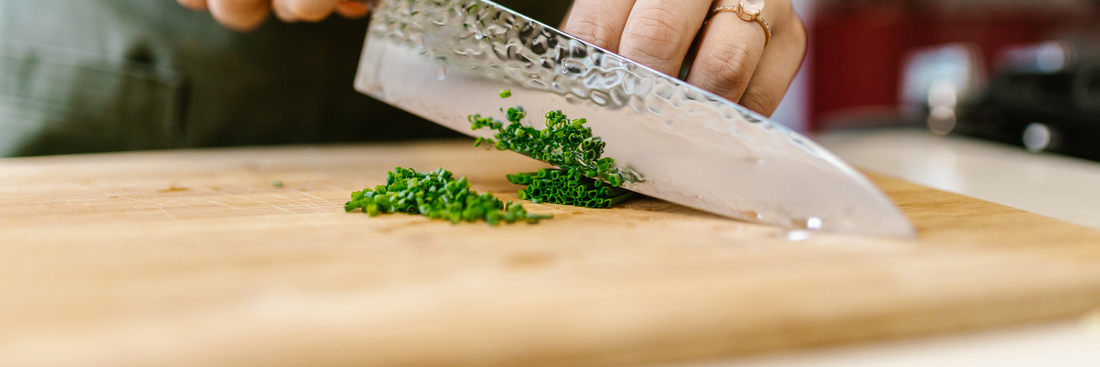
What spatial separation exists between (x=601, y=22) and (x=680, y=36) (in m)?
0.13

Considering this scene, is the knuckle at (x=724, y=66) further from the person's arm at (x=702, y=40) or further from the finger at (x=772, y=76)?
the finger at (x=772, y=76)

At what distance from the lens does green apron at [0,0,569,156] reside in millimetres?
1751

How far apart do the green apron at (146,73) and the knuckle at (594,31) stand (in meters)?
0.93

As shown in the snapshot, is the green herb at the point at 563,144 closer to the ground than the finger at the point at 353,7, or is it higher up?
closer to the ground

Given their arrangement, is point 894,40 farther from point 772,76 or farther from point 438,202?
point 438,202

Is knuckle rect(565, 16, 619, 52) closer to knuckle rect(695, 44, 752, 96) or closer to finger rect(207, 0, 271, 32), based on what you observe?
knuckle rect(695, 44, 752, 96)

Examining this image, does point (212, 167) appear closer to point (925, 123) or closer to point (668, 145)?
point (668, 145)

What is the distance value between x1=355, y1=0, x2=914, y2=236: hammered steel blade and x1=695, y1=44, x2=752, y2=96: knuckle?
0.42 ft

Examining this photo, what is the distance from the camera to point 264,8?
1.58 meters

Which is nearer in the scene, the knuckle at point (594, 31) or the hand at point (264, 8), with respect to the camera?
the knuckle at point (594, 31)

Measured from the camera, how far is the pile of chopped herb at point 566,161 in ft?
3.31

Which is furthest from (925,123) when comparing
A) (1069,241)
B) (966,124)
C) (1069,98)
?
(1069,241)

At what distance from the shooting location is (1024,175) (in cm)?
157

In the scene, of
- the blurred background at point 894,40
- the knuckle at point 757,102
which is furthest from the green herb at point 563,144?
the blurred background at point 894,40
